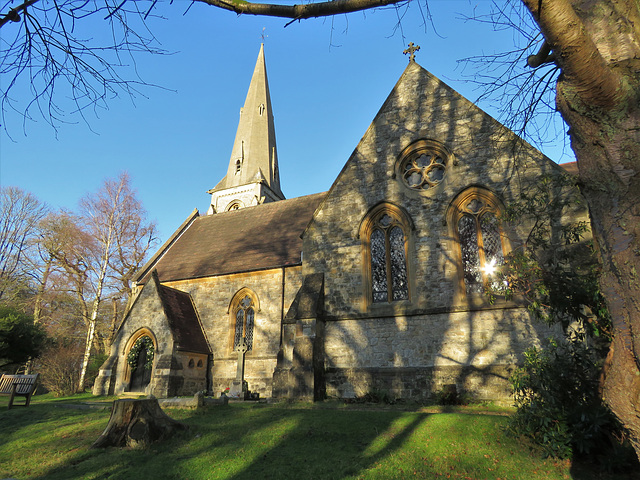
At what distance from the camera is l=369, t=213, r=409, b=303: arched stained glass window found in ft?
38.4

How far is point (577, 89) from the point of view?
9.41 feet

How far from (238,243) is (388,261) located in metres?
10.2

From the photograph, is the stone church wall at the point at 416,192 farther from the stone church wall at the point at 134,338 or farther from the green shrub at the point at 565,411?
the stone church wall at the point at 134,338

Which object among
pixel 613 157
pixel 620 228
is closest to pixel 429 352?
pixel 620 228

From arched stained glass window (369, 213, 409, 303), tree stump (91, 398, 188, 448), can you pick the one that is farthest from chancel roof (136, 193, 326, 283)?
tree stump (91, 398, 188, 448)

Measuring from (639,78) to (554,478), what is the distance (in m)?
4.99

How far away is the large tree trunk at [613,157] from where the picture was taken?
2592 mm

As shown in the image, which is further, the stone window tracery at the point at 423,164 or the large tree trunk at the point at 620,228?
the stone window tracery at the point at 423,164

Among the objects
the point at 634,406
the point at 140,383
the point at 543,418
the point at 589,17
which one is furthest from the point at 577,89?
the point at 140,383

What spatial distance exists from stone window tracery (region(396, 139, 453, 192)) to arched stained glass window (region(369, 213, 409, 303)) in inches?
54.3

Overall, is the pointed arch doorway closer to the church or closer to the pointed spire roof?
the church

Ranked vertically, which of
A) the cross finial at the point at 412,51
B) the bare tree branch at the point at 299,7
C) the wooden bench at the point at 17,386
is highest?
the cross finial at the point at 412,51

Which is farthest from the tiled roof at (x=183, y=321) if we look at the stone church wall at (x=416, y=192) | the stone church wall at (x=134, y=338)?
the stone church wall at (x=416, y=192)

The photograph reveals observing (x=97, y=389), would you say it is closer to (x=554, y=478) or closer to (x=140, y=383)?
(x=140, y=383)
